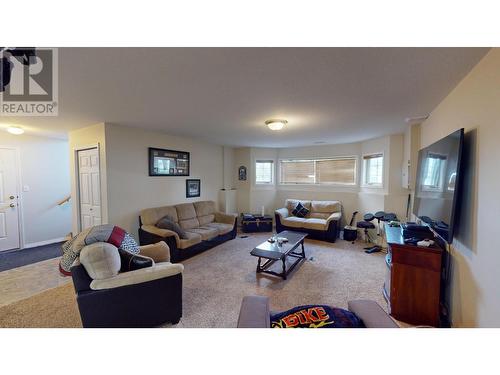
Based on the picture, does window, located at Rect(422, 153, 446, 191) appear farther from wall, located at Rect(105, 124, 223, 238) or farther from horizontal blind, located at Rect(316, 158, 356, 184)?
wall, located at Rect(105, 124, 223, 238)

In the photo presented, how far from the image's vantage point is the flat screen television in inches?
64.3

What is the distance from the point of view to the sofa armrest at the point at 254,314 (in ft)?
3.80

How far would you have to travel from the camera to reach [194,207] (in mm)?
4539

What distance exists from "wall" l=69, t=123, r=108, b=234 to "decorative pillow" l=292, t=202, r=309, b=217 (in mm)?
4049

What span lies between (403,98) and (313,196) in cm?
373

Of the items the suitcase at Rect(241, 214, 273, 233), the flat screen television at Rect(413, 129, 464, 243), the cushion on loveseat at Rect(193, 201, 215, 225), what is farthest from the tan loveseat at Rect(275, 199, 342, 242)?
the flat screen television at Rect(413, 129, 464, 243)

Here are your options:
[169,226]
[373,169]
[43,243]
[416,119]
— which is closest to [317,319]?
[169,226]

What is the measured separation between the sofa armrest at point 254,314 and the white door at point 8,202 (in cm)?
522

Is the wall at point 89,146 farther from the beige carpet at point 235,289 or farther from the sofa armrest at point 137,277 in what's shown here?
the sofa armrest at point 137,277

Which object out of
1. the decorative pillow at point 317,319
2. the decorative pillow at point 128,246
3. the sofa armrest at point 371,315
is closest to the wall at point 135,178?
the decorative pillow at point 128,246
